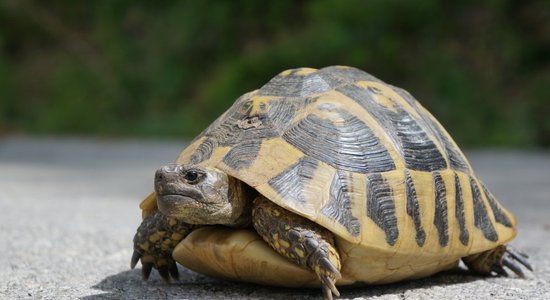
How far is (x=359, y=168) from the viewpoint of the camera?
2.43m

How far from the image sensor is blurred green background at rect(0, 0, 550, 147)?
1188 centimetres

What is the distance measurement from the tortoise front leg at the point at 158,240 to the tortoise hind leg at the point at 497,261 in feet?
3.80

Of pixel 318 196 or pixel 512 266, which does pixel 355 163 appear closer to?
pixel 318 196

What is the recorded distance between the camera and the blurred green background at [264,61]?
468 inches

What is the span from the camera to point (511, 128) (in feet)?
36.9

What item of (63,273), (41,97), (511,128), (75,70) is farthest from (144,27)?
(63,273)

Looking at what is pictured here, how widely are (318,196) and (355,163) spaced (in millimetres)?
217

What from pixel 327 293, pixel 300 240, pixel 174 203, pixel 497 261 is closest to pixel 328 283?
pixel 327 293

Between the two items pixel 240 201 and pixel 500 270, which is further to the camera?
pixel 500 270

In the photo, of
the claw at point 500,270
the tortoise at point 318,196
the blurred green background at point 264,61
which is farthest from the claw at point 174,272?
the blurred green background at point 264,61

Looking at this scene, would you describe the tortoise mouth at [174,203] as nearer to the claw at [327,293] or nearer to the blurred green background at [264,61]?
the claw at [327,293]

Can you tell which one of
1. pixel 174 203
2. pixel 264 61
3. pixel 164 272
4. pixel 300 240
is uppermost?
pixel 174 203

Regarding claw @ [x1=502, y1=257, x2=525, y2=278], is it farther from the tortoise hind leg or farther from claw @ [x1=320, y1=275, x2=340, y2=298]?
claw @ [x1=320, y1=275, x2=340, y2=298]

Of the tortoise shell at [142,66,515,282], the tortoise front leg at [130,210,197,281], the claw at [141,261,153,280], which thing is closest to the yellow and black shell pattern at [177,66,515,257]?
the tortoise shell at [142,66,515,282]
